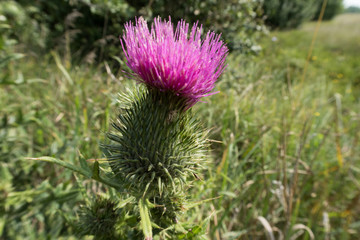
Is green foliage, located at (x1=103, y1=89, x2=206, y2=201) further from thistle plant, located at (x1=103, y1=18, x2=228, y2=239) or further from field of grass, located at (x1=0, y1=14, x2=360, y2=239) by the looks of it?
field of grass, located at (x1=0, y1=14, x2=360, y2=239)

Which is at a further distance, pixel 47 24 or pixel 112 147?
pixel 47 24

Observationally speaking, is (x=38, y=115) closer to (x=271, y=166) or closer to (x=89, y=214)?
(x=89, y=214)

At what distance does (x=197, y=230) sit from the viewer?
1.29m

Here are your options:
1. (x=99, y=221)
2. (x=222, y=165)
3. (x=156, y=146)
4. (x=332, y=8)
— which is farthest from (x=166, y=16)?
(x=332, y=8)

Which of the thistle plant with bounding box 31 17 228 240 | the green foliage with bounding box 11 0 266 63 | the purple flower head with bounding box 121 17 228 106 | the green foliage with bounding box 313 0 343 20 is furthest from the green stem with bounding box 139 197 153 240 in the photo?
the green foliage with bounding box 313 0 343 20

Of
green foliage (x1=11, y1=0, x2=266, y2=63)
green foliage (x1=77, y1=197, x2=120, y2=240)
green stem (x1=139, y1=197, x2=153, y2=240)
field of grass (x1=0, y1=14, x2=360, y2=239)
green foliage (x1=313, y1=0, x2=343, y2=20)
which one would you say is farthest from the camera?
green foliage (x1=313, y1=0, x2=343, y2=20)

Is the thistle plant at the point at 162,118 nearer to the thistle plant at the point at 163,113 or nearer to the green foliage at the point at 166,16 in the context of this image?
the thistle plant at the point at 163,113

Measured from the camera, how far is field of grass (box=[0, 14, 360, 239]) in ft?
6.81

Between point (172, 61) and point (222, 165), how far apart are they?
134 cm

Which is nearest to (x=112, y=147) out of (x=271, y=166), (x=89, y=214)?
(x=89, y=214)

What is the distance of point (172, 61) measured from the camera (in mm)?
1271

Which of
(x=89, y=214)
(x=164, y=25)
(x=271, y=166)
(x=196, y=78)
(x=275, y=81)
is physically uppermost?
(x=164, y=25)

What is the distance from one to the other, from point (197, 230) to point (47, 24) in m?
8.70

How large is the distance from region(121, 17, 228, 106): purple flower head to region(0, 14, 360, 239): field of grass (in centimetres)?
38
